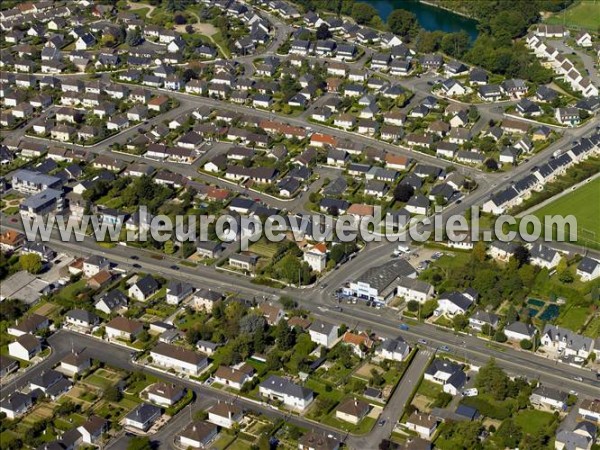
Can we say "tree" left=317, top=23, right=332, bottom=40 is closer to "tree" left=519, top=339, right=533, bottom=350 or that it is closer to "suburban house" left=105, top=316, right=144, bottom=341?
"suburban house" left=105, top=316, right=144, bottom=341

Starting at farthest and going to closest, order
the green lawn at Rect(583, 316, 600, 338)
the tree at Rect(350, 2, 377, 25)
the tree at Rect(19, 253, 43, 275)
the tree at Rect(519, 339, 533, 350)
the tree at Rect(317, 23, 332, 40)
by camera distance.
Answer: the tree at Rect(350, 2, 377, 25) → the tree at Rect(317, 23, 332, 40) → the tree at Rect(19, 253, 43, 275) → the green lawn at Rect(583, 316, 600, 338) → the tree at Rect(519, 339, 533, 350)

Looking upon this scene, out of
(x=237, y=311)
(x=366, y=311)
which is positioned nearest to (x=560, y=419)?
(x=366, y=311)

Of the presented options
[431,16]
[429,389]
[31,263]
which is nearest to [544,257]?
[429,389]

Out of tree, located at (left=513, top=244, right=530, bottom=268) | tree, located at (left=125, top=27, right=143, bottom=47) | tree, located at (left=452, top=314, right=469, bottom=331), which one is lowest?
tree, located at (left=125, top=27, right=143, bottom=47)

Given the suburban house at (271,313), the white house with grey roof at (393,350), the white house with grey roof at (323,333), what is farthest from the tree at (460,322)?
the suburban house at (271,313)

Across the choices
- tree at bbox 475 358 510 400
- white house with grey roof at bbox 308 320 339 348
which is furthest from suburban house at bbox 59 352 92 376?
tree at bbox 475 358 510 400

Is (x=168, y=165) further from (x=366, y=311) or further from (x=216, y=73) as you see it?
(x=366, y=311)

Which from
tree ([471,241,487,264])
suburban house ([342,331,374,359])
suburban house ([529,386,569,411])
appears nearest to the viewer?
suburban house ([529,386,569,411])

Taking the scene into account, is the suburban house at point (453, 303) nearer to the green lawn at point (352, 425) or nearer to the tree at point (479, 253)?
the tree at point (479, 253)
